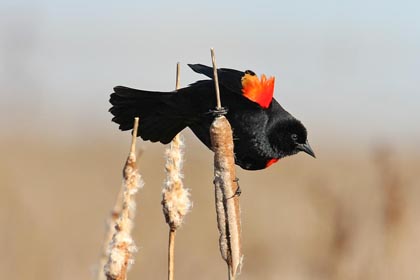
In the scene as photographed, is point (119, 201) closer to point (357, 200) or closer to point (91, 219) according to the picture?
point (357, 200)

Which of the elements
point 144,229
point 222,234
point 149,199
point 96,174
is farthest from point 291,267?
point 222,234

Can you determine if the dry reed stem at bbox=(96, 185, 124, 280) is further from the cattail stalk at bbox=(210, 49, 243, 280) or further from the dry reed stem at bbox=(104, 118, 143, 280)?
the cattail stalk at bbox=(210, 49, 243, 280)

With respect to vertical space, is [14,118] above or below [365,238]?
above

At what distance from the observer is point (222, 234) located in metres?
1.62

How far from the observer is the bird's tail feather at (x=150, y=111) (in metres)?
3.31

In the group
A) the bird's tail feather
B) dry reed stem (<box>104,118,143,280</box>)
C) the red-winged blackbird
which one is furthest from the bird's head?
dry reed stem (<box>104,118,143,280</box>)

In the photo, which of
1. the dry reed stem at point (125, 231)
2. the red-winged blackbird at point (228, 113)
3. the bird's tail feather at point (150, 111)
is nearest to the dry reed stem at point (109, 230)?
the dry reed stem at point (125, 231)

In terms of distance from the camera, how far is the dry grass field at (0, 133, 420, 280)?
2742mm

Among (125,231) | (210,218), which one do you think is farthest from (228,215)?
(210,218)

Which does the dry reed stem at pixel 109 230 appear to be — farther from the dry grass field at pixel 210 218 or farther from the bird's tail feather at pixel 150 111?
the bird's tail feather at pixel 150 111

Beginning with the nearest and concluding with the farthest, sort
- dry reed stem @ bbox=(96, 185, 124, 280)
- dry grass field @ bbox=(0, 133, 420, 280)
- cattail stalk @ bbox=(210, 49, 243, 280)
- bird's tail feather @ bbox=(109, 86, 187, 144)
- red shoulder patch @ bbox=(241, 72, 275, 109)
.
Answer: dry reed stem @ bbox=(96, 185, 124, 280), cattail stalk @ bbox=(210, 49, 243, 280), dry grass field @ bbox=(0, 133, 420, 280), red shoulder patch @ bbox=(241, 72, 275, 109), bird's tail feather @ bbox=(109, 86, 187, 144)

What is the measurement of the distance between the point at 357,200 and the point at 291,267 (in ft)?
4.14

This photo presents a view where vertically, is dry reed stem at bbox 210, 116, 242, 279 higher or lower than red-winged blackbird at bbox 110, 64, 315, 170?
lower

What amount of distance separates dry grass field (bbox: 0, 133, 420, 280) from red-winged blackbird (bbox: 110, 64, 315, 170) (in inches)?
9.2
